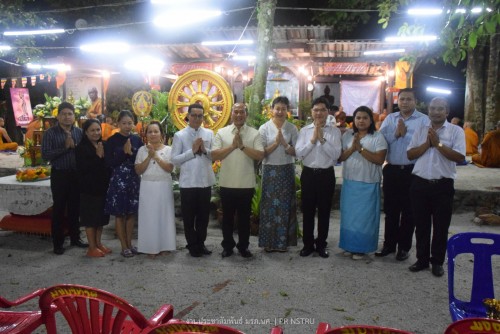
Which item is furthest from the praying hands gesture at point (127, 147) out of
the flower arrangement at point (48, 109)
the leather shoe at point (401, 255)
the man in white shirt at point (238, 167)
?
the leather shoe at point (401, 255)

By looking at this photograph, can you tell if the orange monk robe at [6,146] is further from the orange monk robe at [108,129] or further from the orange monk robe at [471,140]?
the orange monk robe at [471,140]

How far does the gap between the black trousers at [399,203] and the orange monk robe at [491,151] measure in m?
7.48

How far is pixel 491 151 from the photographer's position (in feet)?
36.8

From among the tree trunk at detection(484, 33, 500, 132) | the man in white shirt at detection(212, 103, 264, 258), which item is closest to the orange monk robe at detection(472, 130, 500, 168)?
the tree trunk at detection(484, 33, 500, 132)

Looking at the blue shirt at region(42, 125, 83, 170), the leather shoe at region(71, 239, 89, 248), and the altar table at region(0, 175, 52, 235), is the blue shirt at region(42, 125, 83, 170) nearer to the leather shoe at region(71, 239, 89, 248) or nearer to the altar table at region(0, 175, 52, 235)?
the altar table at region(0, 175, 52, 235)

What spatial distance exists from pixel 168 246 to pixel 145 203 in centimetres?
63

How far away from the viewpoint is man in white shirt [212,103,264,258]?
5.07 m

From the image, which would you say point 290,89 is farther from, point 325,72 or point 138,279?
point 138,279

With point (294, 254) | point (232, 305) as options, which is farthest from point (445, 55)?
point (232, 305)

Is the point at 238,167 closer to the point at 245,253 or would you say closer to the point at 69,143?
the point at 245,253

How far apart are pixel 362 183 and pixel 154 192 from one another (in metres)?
2.53

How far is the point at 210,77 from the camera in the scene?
7480mm

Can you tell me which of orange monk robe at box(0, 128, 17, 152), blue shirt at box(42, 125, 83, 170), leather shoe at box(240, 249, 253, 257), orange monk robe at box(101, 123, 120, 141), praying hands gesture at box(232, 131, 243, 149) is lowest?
leather shoe at box(240, 249, 253, 257)

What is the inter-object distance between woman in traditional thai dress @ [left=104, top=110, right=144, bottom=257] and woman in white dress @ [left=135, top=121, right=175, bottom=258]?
0.11 metres
